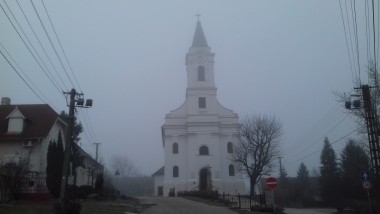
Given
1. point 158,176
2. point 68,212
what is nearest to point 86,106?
point 68,212

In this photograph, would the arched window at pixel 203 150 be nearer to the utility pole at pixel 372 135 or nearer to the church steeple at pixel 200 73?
the church steeple at pixel 200 73

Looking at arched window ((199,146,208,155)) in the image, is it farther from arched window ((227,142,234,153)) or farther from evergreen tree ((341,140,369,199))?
evergreen tree ((341,140,369,199))

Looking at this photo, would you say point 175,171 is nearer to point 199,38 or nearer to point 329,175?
point 199,38

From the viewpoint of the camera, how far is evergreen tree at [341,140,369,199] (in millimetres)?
54469

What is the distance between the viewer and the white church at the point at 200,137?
67.8 meters

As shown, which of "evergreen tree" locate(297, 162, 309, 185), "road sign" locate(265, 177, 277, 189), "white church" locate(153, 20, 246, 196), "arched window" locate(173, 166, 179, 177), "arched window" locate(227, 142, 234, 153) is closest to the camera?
"road sign" locate(265, 177, 277, 189)

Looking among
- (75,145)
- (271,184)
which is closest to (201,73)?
(75,145)

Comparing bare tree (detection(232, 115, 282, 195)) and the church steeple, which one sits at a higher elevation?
the church steeple

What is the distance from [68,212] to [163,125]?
50.9 meters

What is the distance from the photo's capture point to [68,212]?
69.4 ft

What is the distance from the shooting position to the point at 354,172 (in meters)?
58.5

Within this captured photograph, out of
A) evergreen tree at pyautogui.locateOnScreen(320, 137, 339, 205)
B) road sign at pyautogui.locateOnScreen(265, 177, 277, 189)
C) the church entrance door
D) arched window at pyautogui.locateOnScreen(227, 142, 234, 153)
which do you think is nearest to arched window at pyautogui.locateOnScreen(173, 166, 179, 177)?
the church entrance door

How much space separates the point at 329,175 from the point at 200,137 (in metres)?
21.1

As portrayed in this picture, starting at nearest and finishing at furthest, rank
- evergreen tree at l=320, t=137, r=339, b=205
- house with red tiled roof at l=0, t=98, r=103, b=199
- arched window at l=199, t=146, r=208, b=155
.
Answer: house with red tiled roof at l=0, t=98, r=103, b=199 → evergreen tree at l=320, t=137, r=339, b=205 → arched window at l=199, t=146, r=208, b=155
